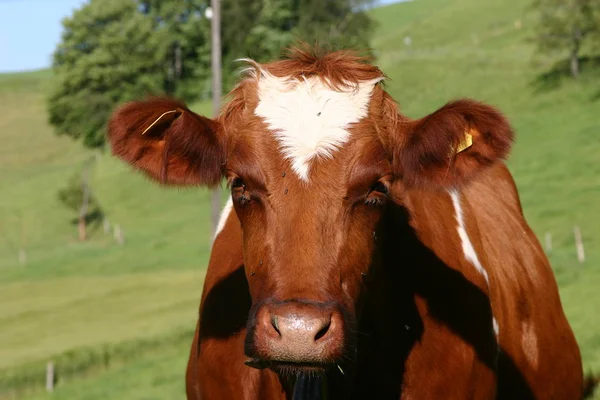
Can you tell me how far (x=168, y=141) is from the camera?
440 cm

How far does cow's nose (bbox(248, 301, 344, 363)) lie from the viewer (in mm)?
3508

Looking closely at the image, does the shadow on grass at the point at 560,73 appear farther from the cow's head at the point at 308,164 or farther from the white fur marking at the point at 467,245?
the cow's head at the point at 308,164

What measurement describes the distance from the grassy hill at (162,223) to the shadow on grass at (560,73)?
222mm

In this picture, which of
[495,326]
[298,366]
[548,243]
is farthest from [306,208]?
[548,243]

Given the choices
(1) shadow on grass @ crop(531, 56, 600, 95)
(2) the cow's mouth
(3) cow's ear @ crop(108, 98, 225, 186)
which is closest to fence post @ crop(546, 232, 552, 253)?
(3) cow's ear @ crop(108, 98, 225, 186)

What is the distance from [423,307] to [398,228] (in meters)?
0.40

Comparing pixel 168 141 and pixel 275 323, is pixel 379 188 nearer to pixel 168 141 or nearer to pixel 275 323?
pixel 275 323

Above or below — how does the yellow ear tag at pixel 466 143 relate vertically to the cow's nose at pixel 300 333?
above

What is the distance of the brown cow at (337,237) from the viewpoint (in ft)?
12.4

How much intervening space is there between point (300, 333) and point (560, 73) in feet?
180

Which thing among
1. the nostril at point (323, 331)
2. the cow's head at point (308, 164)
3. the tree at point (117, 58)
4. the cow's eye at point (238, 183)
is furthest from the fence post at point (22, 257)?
the nostril at point (323, 331)

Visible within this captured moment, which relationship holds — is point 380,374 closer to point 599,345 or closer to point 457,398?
point 457,398

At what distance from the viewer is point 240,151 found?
416 centimetres

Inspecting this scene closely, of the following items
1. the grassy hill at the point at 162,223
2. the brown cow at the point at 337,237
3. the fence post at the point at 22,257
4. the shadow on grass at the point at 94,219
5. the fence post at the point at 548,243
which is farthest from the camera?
the shadow on grass at the point at 94,219
